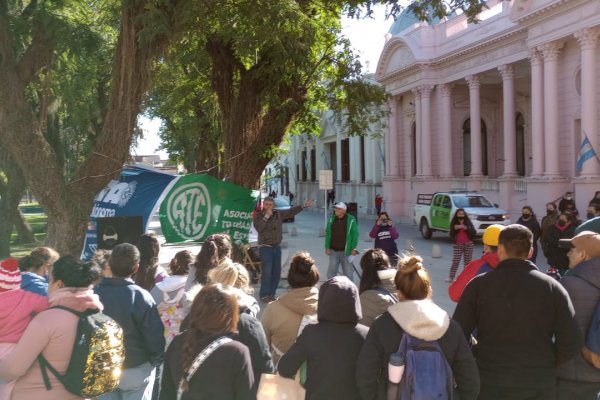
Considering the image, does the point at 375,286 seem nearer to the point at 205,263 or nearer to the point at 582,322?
the point at 582,322

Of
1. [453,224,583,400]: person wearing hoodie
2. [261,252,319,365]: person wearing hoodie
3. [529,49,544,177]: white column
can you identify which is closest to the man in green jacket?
[261,252,319,365]: person wearing hoodie

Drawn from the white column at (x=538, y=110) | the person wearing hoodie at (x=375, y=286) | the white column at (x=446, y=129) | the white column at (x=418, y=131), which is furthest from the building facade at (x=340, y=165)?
the person wearing hoodie at (x=375, y=286)

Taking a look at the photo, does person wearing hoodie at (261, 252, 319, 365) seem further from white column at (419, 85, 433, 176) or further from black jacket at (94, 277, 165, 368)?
white column at (419, 85, 433, 176)

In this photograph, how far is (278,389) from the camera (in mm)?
3365

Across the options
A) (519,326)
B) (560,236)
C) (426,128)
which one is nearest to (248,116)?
(560,236)

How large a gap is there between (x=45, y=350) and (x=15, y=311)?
25.2 inches

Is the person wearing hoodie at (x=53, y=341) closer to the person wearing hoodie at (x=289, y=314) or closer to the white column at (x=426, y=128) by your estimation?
the person wearing hoodie at (x=289, y=314)

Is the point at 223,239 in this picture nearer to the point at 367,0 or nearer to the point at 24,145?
the point at 24,145

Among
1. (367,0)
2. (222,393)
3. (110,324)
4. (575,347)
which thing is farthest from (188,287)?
(367,0)

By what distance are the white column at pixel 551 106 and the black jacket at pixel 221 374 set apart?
71.0 ft

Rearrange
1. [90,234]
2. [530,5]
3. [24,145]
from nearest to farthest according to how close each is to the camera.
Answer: [24,145] < [90,234] < [530,5]

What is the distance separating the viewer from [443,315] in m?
3.21

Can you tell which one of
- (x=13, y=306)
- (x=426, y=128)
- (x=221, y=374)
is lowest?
(x=221, y=374)

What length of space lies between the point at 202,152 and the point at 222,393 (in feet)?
79.2
